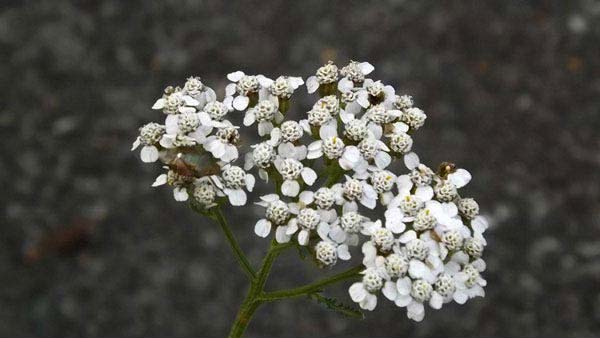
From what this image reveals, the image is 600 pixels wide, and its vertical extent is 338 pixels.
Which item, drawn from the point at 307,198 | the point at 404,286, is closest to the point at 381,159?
the point at 307,198

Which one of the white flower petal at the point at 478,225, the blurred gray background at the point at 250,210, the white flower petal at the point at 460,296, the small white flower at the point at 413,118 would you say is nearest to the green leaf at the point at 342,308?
the white flower petal at the point at 460,296

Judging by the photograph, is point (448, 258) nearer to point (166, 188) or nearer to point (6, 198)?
point (166, 188)

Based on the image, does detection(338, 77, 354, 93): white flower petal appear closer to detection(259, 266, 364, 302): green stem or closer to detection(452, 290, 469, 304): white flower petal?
detection(259, 266, 364, 302): green stem

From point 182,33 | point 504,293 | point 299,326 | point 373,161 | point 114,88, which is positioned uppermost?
point 182,33

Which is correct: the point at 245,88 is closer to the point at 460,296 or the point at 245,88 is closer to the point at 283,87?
the point at 283,87

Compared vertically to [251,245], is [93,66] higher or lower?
higher

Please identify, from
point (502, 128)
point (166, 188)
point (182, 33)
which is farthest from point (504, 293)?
point (182, 33)
